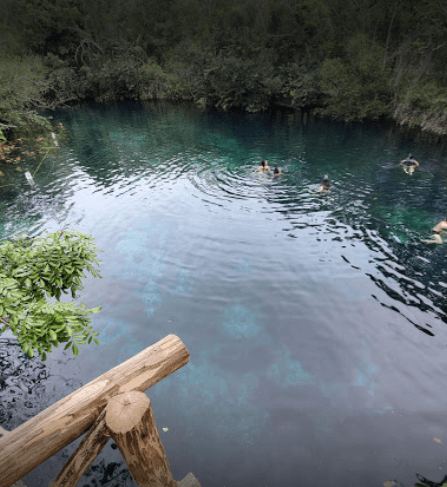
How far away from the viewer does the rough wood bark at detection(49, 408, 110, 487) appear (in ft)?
10.3

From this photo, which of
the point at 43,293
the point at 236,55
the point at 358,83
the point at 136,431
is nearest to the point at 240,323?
the point at 43,293

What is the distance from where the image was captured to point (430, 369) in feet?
22.8

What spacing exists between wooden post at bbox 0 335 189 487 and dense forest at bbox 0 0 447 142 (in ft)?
50.5

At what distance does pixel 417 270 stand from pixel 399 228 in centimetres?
282

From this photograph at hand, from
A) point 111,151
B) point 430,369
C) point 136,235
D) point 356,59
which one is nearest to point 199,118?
point 111,151

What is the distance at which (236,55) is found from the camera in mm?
40688

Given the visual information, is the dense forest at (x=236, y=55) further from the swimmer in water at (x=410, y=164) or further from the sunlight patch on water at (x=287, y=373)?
the sunlight patch on water at (x=287, y=373)

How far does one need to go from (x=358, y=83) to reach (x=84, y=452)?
35.1 m

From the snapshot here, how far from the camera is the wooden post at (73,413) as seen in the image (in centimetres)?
277

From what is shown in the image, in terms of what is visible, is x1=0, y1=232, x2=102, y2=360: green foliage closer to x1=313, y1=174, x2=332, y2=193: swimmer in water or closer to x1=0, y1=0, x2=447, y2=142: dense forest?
x1=313, y1=174, x2=332, y2=193: swimmer in water

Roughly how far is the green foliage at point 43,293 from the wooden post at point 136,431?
87 cm

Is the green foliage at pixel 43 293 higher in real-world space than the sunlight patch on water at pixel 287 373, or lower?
higher

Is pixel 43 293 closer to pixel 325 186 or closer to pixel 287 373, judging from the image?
pixel 287 373

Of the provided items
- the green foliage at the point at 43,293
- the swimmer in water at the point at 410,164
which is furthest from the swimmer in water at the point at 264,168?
the green foliage at the point at 43,293
